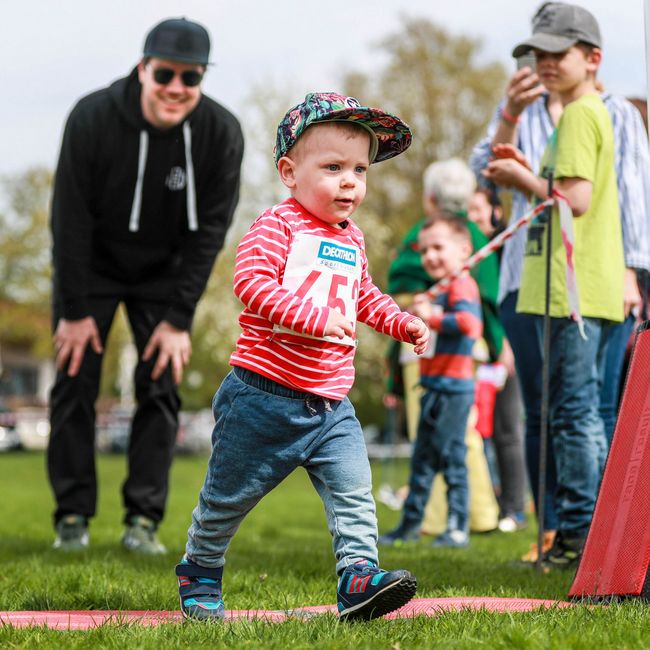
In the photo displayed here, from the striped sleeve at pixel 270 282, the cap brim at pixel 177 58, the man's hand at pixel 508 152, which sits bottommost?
the striped sleeve at pixel 270 282

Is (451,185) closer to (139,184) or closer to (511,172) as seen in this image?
(139,184)

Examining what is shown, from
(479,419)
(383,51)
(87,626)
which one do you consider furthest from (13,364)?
(87,626)

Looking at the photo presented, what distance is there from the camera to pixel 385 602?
3375 millimetres

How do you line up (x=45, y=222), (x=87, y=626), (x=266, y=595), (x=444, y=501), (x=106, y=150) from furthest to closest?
(x=45, y=222) → (x=444, y=501) → (x=106, y=150) → (x=266, y=595) → (x=87, y=626)

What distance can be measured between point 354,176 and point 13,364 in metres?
76.7

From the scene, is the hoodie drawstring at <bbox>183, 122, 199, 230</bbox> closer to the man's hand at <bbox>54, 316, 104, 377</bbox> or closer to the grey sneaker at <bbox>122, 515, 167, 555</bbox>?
the man's hand at <bbox>54, 316, 104, 377</bbox>

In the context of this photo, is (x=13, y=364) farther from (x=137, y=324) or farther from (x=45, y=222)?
(x=137, y=324)

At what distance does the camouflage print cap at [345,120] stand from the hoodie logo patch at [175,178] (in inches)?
99.2

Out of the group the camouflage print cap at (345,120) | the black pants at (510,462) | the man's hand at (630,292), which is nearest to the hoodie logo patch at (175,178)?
the man's hand at (630,292)

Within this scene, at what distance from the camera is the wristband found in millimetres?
5539

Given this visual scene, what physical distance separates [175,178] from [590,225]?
225cm

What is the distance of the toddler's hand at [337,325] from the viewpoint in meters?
3.31

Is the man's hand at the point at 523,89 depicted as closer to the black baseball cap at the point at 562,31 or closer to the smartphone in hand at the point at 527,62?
the smartphone in hand at the point at 527,62

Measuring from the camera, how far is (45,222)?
45.6 m
